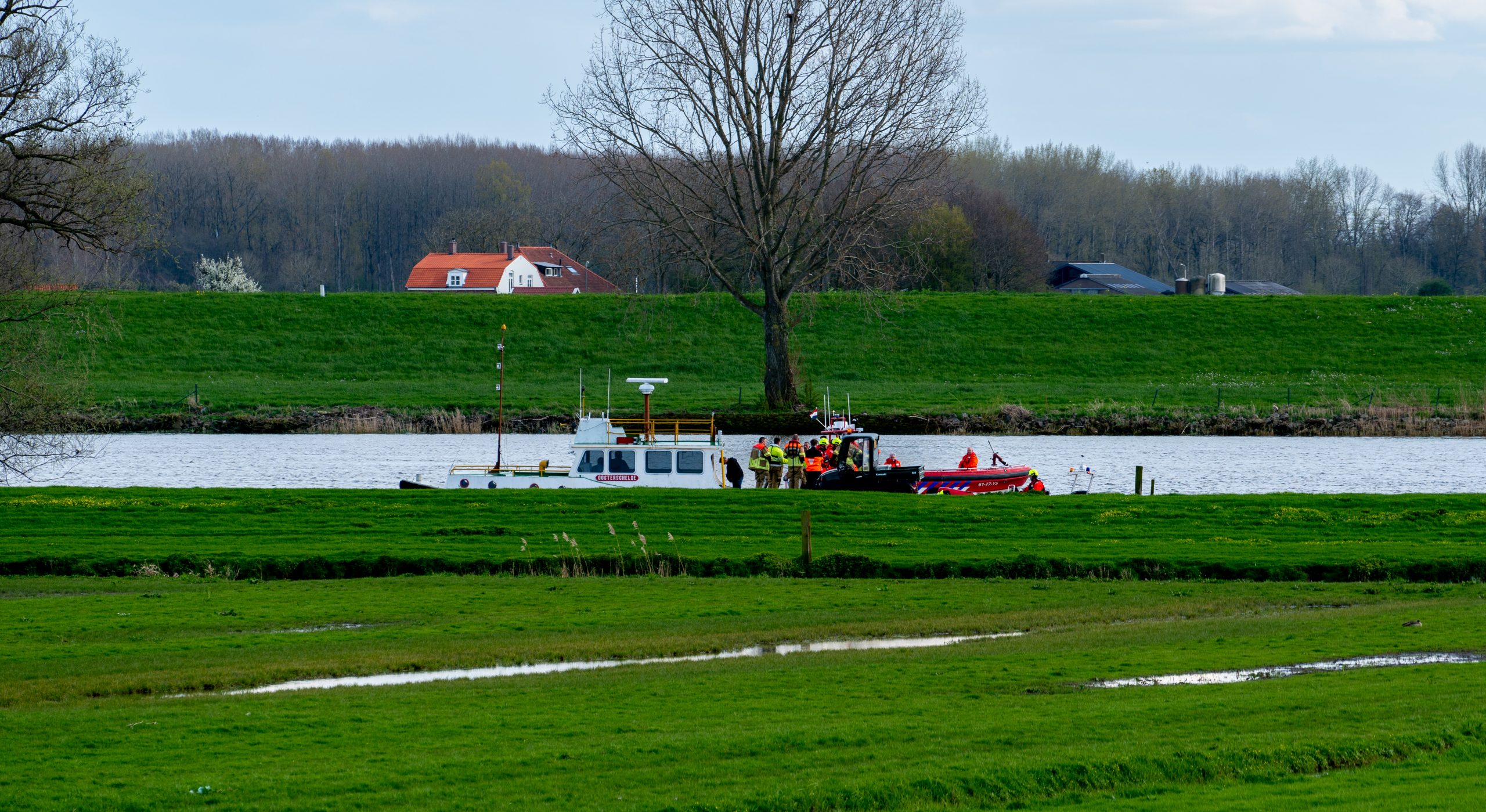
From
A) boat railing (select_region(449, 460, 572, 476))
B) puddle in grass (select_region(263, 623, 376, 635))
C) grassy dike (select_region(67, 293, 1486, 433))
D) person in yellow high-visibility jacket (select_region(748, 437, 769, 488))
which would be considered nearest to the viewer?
puddle in grass (select_region(263, 623, 376, 635))

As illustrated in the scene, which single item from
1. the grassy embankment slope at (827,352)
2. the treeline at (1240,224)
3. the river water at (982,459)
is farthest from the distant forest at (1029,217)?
the river water at (982,459)

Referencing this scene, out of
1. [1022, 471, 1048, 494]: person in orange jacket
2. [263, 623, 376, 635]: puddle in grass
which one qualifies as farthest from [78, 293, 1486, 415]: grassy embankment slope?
[263, 623, 376, 635]: puddle in grass

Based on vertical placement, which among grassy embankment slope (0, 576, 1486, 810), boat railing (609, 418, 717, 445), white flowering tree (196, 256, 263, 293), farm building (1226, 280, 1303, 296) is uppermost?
farm building (1226, 280, 1303, 296)

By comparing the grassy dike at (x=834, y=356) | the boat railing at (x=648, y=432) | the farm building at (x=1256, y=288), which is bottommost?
the boat railing at (x=648, y=432)

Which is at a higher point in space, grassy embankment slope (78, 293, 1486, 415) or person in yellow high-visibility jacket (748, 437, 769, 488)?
grassy embankment slope (78, 293, 1486, 415)

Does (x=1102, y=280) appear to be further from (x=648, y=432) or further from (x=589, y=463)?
(x=589, y=463)

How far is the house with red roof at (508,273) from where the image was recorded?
400 ft

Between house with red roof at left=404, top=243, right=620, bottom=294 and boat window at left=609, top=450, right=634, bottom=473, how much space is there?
271 ft

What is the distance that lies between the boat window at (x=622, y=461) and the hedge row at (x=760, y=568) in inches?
374

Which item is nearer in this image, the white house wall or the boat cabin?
the boat cabin

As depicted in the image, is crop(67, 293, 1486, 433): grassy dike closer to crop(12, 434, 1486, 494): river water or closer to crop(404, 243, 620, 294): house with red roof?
crop(12, 434, 1486, 494): river water

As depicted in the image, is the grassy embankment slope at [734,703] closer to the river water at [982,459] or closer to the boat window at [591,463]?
the boat window at [591,463]

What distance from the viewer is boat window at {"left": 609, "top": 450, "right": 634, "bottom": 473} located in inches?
1373

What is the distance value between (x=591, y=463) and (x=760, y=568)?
10.9 metres
